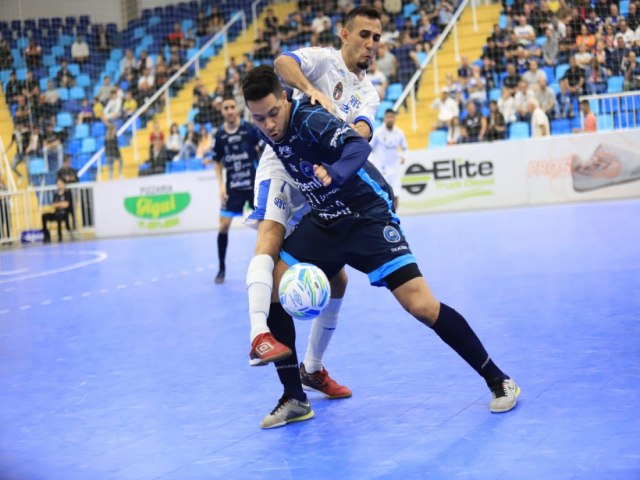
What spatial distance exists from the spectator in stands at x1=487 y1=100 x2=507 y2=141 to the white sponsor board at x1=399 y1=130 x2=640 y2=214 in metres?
0.74

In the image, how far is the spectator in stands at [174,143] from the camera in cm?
2259

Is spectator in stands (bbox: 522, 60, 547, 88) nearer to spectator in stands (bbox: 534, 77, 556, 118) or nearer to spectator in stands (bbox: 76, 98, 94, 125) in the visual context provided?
spectator in stands (bbox: 534, 77, 556, 118)

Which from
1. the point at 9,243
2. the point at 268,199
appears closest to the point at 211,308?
the point at 268,199

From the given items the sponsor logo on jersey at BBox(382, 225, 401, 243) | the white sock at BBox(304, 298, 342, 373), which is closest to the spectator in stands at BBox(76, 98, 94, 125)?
the white sock at BBox(304, 298, 342, 373)

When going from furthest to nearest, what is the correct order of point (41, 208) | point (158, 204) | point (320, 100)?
point (41, 208) → point (158, 204) → point (320, 100)

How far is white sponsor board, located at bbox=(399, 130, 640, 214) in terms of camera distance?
1755 centimetres

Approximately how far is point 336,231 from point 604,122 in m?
15.2

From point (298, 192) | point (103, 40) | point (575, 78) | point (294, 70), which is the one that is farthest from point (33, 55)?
point (298, 192)

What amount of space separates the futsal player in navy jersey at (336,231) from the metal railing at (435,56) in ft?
57.7

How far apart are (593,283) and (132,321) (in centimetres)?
429

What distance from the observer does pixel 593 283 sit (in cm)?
782

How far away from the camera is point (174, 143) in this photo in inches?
899

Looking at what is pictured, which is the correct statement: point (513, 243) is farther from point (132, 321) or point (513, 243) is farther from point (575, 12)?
point (575, 12)

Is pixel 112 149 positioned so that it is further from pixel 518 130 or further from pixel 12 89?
pixel 518 130
